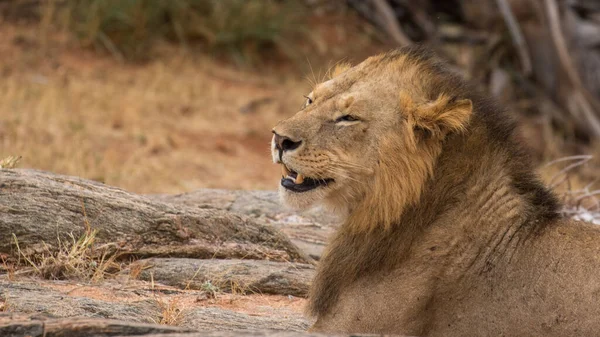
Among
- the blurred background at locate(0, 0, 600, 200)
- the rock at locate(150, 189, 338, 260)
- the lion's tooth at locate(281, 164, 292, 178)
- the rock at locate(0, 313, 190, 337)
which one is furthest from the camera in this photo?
the blurred background at locate(0, 0, 600, 200)

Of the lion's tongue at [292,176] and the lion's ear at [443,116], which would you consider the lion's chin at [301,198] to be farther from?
the lion's ear at [443,116]

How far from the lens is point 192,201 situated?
6477 mm

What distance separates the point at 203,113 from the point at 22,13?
126 inches

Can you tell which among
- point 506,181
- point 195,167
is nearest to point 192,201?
point 506,181

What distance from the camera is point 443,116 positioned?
4090 millimetres

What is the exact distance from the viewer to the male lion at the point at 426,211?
394 centimetres

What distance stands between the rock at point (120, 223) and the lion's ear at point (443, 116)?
5.41 feet

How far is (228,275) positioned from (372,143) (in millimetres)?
1264

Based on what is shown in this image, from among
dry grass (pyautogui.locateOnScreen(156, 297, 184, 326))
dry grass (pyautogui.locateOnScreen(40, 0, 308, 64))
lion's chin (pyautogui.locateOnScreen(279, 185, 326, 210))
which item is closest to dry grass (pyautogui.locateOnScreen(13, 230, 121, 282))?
dry grass (pyautogui.locateOnScreen(156, 297, 184, 326))

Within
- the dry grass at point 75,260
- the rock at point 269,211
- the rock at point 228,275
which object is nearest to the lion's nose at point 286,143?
the rock at point 228,275

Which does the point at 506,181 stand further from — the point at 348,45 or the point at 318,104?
the point at 348,45

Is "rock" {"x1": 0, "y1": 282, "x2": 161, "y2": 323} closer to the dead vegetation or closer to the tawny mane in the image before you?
the dead vegetation

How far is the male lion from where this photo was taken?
3.94m

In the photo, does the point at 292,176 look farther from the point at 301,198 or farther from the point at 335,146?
the point at 335,146
